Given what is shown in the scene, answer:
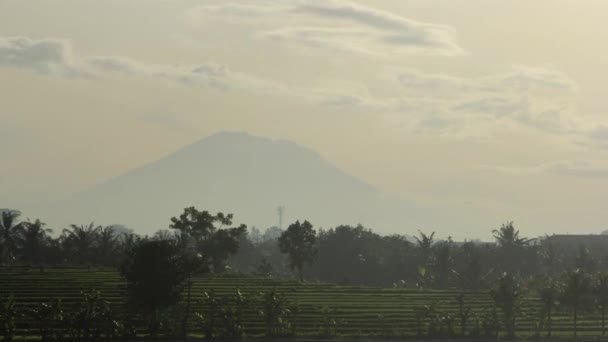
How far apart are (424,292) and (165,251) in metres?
33.7

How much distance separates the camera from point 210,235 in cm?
11406

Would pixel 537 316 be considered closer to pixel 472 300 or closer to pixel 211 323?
pixel 472 300

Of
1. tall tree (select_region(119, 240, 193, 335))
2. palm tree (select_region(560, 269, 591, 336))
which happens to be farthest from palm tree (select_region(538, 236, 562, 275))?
tall tree (select_region(119, 240, 193, 335))

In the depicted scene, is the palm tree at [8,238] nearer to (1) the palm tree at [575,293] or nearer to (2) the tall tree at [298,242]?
(2) the tall tree at [298,242]

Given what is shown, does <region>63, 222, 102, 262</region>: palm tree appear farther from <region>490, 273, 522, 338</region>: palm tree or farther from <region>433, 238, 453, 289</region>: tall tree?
<region>490, 273, 522, 338</region>: palm tree

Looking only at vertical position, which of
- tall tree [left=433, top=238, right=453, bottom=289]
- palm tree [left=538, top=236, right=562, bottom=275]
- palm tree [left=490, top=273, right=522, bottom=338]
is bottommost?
palm tree [left=490, top=273, right=522, bottom=338]

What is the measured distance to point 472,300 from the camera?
97375mm

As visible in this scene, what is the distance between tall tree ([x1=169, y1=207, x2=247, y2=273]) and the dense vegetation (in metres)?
0.13

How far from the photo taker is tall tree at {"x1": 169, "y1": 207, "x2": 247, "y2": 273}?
4429 inches

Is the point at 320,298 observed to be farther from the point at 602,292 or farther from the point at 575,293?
the point at 602,292

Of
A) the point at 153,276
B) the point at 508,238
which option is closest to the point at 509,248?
the point at 508,238

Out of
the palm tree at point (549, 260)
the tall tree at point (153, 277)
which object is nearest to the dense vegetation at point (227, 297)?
the tall tree at point (153, 277)

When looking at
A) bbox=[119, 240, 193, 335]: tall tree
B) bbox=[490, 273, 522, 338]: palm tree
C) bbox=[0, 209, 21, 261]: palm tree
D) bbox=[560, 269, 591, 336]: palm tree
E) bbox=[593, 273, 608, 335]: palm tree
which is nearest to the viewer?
bbox=[119, 240, 193, 335]: tall tree

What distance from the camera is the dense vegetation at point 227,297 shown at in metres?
78.2
